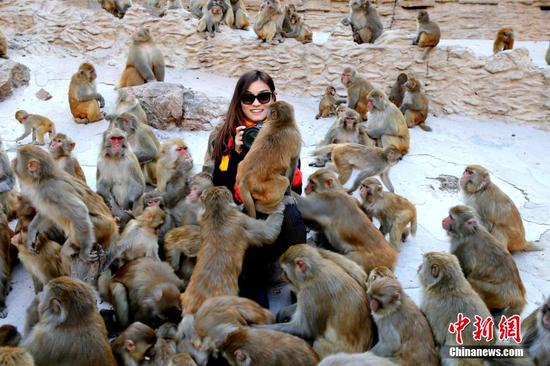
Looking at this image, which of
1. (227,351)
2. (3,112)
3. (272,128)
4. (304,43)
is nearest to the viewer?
(227,351)

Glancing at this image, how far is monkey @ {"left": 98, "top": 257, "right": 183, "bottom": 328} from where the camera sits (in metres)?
4.25

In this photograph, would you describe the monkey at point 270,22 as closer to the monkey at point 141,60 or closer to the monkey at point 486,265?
the monkey at point 141,60

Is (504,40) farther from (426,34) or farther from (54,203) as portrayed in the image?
(54,203)

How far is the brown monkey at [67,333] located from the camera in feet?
11.1

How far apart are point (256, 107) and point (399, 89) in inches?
210

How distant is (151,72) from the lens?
32.1 feet

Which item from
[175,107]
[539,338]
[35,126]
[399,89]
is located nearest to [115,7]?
[175,107]

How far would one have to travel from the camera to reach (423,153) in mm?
8773

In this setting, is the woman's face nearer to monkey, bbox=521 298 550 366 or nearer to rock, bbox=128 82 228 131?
monkey, bbox=521 298 550 366

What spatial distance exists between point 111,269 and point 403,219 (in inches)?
117

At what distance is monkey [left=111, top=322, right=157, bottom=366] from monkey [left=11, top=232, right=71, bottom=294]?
3.44 feet

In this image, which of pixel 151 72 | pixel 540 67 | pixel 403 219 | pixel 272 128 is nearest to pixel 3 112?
pixel 151 72

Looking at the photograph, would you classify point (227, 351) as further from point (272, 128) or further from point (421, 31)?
point (421, 31)

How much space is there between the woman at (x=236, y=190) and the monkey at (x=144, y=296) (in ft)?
2.08
